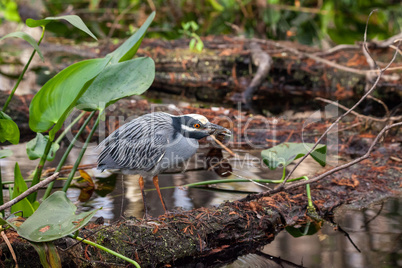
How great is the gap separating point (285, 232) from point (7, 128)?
195cm

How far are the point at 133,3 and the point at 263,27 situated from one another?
3.37 m

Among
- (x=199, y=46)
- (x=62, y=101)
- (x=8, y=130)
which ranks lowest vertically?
(x=8, y=130)

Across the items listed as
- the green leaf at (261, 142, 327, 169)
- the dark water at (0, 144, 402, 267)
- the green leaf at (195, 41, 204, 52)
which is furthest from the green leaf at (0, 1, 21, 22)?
the green leaf at (261, 142, 327, 169)

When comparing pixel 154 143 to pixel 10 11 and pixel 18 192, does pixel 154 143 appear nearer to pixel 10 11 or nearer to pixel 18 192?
pixel 18 192

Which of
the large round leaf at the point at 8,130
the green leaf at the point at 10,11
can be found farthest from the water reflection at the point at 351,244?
the green leaf at the point at 10,11

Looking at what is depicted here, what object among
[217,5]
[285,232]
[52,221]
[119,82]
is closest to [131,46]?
[119,82]

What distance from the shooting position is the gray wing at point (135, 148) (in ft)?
11.3

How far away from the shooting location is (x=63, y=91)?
258 cm

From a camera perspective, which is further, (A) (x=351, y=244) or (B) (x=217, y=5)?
(B) (x=217, y=5)

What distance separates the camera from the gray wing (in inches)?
135


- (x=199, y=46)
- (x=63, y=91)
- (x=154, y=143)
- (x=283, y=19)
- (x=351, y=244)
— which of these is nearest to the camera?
(x=63, y=91)

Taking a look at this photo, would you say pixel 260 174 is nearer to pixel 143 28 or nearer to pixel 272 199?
pixel 272 199

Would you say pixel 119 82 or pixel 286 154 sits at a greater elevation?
pixel 119 82

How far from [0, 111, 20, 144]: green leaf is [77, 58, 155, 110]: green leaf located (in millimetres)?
387
